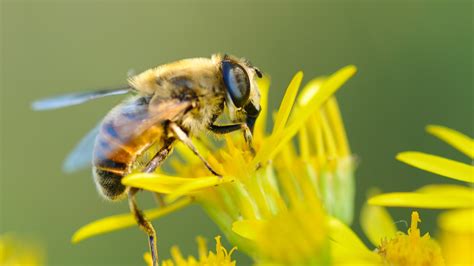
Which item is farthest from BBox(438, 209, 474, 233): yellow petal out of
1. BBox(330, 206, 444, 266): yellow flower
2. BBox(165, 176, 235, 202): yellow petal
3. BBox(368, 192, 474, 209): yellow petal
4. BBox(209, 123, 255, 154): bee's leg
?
BBox(209, 123, 255, 154): bee's leg

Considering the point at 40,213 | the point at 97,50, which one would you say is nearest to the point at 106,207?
the point at 40,213

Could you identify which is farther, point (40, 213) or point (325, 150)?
point (40, 213)

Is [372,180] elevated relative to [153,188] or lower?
lower

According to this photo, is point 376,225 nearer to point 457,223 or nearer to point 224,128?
point 224,128

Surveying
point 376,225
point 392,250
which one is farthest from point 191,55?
point 392,250

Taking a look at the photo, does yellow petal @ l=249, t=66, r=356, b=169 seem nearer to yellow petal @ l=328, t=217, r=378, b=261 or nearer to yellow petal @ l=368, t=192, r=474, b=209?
yellow petal @ l=328, t=217, r=378, b=261

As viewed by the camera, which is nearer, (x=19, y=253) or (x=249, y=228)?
(x=249, y=228)

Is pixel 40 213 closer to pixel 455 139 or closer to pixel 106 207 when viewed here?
pixel 106 207
